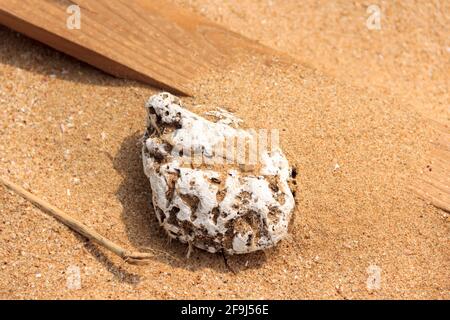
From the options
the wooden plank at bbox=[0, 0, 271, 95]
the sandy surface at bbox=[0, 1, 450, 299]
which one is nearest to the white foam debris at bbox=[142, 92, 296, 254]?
the sandy surface at bbox=[0, 1, 450, 299]

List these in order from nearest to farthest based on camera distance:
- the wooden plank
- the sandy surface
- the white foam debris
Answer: the white foam debris < the sandy surface < the wooden plank

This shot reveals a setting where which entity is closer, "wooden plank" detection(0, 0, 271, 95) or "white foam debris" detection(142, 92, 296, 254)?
"white foam debris" detection(142, 92, 296, 254)

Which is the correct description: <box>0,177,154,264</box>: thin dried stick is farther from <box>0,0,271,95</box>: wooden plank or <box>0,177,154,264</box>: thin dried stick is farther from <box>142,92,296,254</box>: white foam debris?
<box>0,0,271,95</box>: wooden plank

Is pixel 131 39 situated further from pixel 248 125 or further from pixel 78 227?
pixel 78 227

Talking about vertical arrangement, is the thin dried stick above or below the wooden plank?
below

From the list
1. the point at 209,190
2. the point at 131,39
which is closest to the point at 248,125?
the point at 209,190
